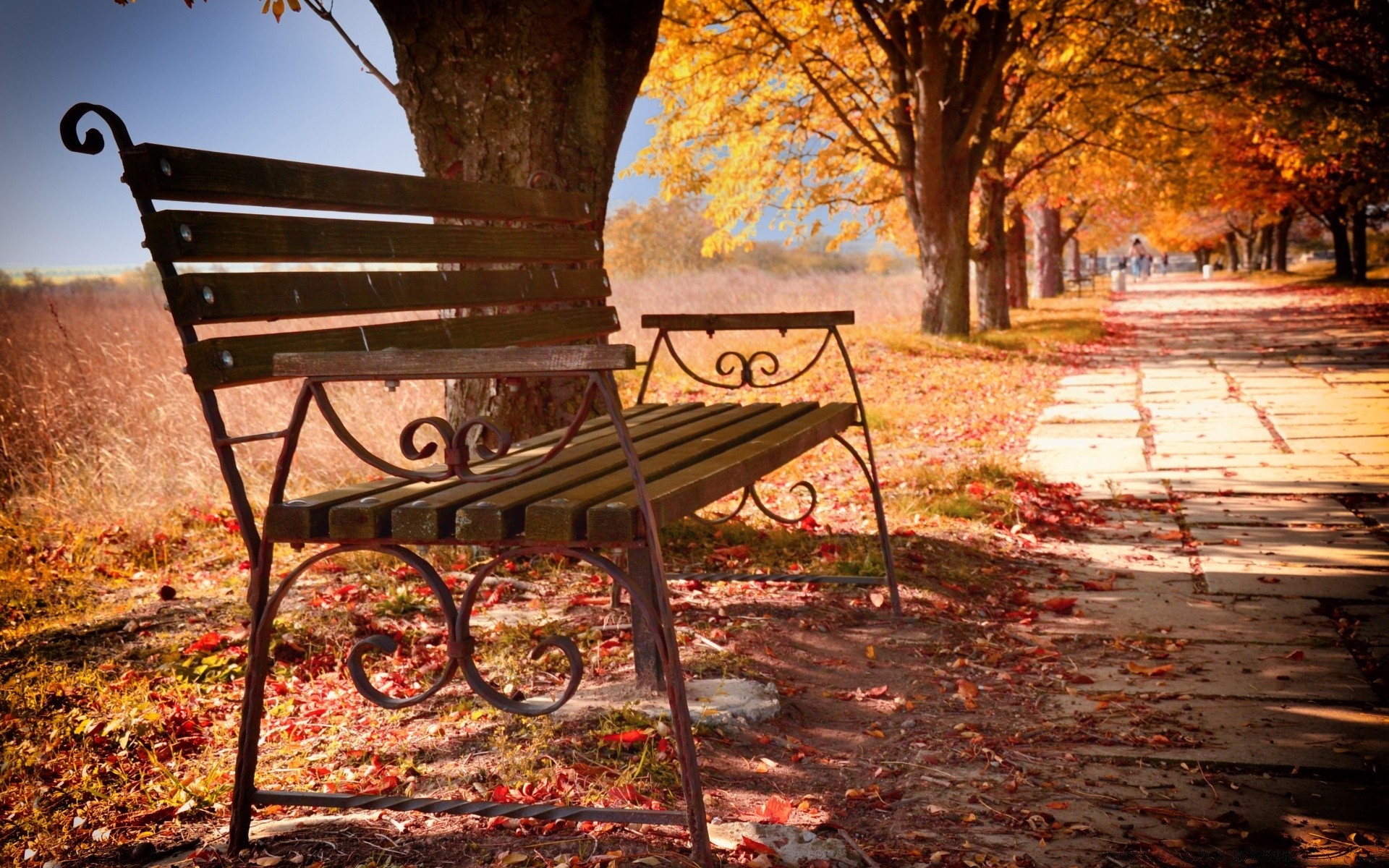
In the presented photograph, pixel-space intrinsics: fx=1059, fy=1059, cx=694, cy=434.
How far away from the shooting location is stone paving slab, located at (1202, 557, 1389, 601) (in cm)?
381

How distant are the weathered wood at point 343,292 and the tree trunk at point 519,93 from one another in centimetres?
73

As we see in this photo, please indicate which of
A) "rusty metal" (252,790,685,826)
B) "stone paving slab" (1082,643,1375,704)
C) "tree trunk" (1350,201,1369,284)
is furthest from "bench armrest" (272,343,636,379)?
"tree trunk" (1350,201,1369,284)

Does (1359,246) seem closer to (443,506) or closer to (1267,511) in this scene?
(1267,511)

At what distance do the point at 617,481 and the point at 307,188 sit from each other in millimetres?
1134

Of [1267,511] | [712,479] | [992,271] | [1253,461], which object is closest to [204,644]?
[712,479]

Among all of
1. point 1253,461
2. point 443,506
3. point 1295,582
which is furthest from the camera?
point 1253,461

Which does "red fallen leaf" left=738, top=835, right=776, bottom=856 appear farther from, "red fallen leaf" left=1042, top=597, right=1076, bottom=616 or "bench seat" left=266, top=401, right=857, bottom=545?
"red fallen leaf" left=1042, top=597, right=1076, bottom=616

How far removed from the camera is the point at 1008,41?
41.1 ft

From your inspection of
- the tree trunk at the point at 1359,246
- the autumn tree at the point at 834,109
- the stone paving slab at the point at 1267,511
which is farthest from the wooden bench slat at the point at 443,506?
the tree trunk at the point at 1359,246

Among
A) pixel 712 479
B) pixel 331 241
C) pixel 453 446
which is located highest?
pixel 331 241

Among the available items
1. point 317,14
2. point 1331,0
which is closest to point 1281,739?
point 317,14

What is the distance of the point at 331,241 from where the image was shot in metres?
2.66

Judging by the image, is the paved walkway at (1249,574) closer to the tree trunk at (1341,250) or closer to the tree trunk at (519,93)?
the tree trunk at (519,93)

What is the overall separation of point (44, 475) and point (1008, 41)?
11.0m
